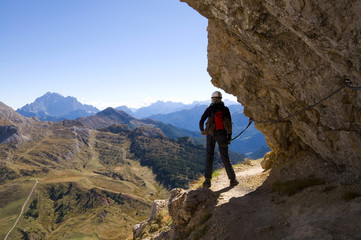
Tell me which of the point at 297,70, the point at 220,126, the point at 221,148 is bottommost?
the point at 221,148

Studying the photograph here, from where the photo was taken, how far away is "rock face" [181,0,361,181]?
747 centimetres

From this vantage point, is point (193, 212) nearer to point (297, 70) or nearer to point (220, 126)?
point (220, 126)

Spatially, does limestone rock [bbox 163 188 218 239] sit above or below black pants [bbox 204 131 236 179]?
below

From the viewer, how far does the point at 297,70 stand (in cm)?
996

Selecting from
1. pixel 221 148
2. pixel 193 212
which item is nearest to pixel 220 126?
pixel 221 148

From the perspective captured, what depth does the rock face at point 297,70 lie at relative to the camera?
7.47 meters

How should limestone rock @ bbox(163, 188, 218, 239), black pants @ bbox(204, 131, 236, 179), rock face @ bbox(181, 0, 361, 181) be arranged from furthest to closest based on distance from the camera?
black pants @ bbox(204, 131, 236, 179)
limestone rock @ bbox(163, 188, 218, 239)
rock face @ bbox(181, 0, 361, 181)

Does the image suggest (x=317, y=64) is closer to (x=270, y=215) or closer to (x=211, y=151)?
(x=270, y=215)

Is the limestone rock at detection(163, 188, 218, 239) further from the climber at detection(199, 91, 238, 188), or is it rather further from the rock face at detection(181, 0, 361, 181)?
the rock face at detection(181, 0, 361, 181)

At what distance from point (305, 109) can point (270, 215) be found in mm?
4846

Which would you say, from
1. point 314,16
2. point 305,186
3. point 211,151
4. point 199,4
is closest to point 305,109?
point 305,186

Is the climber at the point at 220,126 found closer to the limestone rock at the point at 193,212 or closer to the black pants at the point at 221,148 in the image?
the black pants at the point at 221,148

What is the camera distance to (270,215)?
342 inches

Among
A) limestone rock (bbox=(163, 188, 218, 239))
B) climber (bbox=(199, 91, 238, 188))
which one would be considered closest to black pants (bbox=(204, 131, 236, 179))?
climber (bbox=(199, 91, 238, 188))
